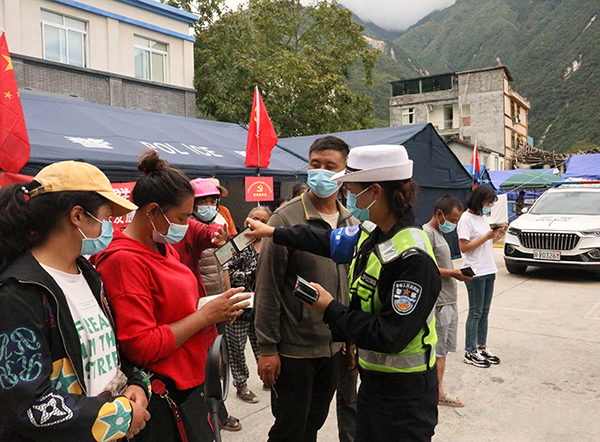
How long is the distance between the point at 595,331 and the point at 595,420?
2.72 metres

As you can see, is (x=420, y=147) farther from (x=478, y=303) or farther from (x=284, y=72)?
(x=284, y=72)

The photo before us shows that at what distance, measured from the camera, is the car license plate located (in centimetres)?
913

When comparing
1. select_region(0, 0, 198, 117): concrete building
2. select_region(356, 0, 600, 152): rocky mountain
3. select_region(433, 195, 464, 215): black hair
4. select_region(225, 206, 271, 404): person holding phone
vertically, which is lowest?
select_region(225, 206, 271, 404): person holding phone

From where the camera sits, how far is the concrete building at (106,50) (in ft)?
38.2

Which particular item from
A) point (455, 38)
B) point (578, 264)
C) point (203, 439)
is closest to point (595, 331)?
point (578, 264)

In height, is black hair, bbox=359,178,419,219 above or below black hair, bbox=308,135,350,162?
below

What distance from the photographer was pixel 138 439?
172 cm

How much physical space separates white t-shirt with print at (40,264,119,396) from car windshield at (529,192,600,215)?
10576 mm

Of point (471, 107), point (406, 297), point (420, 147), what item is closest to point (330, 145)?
point (406, 297)

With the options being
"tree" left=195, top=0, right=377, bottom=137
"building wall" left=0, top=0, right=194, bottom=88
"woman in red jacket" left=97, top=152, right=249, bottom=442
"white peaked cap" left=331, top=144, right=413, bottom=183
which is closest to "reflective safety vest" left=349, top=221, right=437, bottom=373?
"white peaked cap" left=331, top=144, right=413, bottom=183

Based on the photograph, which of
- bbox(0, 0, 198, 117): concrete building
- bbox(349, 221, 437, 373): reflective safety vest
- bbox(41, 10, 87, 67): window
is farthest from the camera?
bbox(41, 10, 87, 67): window

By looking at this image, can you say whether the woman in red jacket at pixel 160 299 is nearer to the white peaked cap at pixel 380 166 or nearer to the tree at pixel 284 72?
the white peaked cap at pixel 380 166

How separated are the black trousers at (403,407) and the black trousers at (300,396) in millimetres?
580

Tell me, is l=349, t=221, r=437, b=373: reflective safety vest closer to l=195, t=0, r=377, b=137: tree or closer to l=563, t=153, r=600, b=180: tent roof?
l=195, t=0, r=377, b=137: tree
